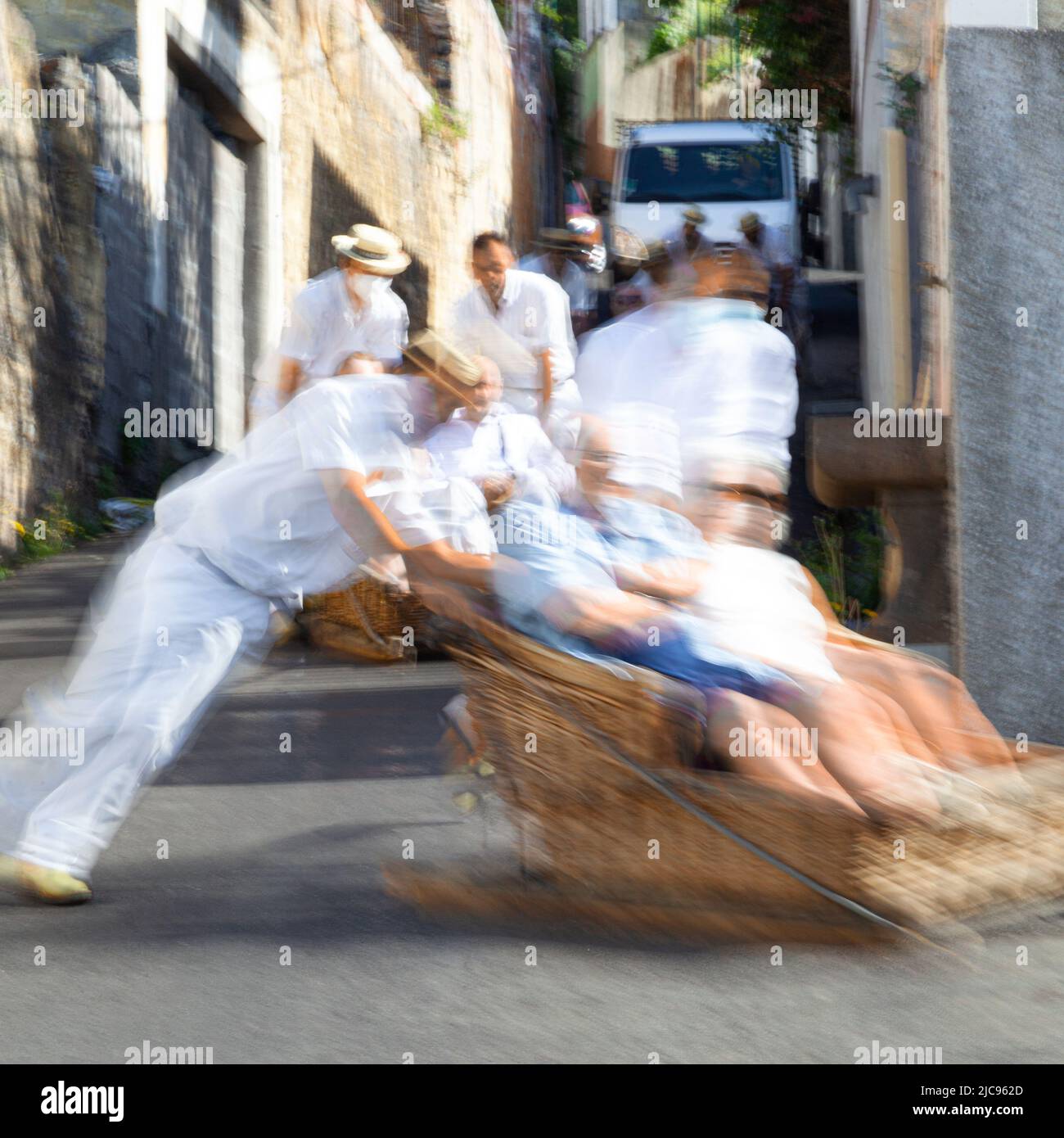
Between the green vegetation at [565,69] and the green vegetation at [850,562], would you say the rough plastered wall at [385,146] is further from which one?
the green vegetation at [850,562]

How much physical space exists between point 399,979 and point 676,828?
0.79 meters

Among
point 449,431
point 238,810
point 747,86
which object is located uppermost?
point 747,86

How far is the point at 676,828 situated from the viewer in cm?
435

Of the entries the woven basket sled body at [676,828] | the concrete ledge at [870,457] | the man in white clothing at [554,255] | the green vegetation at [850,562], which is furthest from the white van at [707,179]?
the woven basket sled body at [676,828]

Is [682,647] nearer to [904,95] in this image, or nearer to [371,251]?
[371,251]

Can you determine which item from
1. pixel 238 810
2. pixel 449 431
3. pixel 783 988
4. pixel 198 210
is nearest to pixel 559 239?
pixel 449 431

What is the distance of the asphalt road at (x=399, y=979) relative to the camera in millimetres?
3809

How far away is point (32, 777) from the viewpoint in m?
4.80

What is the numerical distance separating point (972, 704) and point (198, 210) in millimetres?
10721

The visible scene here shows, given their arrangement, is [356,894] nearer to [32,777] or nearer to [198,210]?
[32,777]

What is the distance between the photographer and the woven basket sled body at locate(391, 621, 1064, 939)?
13.8ft

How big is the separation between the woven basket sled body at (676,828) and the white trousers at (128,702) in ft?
2.33

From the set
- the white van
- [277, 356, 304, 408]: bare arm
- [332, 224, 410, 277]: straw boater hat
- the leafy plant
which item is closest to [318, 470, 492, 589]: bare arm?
[277, 356, 304, 408]: bare arm

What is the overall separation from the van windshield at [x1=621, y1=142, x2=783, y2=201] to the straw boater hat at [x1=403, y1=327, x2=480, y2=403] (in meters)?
14.4
